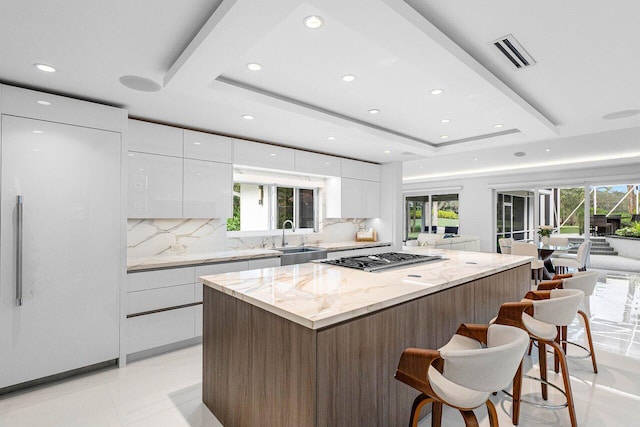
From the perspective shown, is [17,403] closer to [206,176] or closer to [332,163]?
[206,176]

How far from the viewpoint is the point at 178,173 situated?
3.59 m

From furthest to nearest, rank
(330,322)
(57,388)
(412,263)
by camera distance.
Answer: (412,263) < (57,388) < (330,322)

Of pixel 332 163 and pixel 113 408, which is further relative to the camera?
pixel 332 163

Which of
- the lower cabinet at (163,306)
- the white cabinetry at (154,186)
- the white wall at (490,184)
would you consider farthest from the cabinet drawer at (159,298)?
the white wall at (490,184)

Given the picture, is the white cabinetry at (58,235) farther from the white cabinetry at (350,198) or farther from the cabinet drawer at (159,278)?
the white cabinetry at (350,198)

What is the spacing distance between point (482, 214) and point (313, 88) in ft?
26.3

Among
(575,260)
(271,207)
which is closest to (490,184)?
(575,260)

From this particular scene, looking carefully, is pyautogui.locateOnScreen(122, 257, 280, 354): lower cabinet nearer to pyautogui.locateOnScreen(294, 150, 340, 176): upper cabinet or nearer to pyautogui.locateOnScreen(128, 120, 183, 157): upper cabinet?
pyautogui.locateOnScreen(128, 120, 183, 157): upper cabinet

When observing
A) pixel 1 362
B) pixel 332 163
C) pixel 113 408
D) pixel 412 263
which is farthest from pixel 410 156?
pixel 1 362

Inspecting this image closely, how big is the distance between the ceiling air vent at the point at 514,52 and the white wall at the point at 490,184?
709cm

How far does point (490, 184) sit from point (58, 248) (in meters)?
9.40

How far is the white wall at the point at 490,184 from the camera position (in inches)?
290

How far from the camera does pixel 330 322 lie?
4.54 ft

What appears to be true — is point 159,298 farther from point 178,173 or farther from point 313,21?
point 313,21
